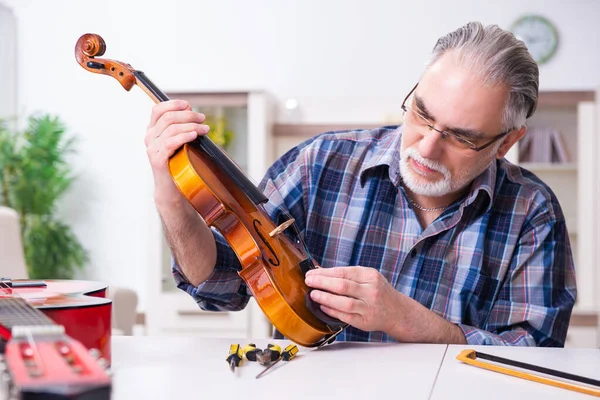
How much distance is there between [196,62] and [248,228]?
339 centimetres

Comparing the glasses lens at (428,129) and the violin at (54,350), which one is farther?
the glasses lens at (428,129)

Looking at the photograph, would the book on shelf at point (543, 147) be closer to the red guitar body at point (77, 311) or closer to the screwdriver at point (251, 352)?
the screwdriver at point (251, 352)

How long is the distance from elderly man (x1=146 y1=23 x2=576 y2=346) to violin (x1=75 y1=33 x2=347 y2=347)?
4.3 inches

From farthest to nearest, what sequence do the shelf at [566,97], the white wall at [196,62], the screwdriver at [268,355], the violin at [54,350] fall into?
the white wall at [196,62] < the shelf at [566,97] < the screwdriver at [268,355] < the violin at [54,350]

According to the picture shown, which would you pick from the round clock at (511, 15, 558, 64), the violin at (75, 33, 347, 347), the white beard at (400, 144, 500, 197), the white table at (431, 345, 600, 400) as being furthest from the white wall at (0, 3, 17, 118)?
the white table at (431, 345, 600, 400)

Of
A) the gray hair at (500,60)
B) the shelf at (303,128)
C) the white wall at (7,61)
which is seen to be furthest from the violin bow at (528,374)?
the white wall at (7,61)

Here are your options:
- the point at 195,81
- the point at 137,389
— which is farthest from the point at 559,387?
the point at 195,81

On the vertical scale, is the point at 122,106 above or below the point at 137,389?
above

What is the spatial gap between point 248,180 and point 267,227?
9cm

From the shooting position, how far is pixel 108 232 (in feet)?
14.4

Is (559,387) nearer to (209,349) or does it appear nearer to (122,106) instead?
(209,349)

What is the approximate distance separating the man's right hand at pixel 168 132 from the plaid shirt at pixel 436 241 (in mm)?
250

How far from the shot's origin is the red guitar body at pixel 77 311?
80 cm

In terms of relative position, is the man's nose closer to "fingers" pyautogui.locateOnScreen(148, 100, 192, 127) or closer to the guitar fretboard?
"fingers" pyautogui.locateOnScreen(148, 100, 192, 127)
